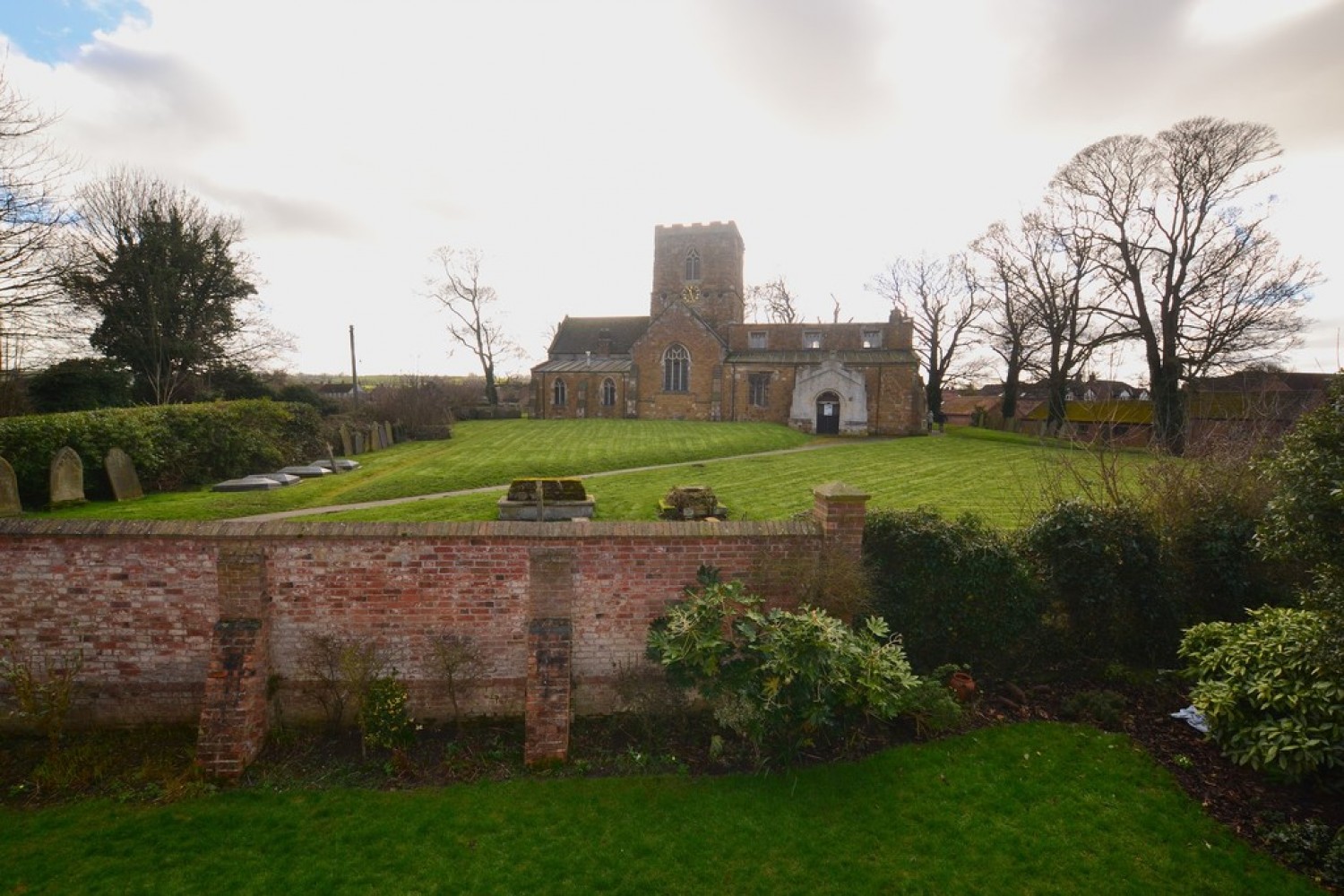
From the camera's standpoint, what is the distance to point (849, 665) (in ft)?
20.9

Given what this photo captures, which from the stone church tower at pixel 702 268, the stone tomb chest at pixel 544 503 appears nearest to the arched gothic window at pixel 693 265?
the stone church tower at pixel 702 268

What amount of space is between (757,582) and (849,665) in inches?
58.5

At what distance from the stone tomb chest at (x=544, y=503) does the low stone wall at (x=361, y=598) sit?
5.27 meters

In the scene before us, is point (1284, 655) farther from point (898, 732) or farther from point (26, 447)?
point (26, 447)

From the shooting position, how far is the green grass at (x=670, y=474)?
12.8 m

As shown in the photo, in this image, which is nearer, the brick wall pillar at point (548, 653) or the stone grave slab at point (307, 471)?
the brick wall pillar at point (548, 653)

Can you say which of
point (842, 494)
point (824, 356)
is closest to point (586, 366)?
point (824, 356)

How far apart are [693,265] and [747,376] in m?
13.6

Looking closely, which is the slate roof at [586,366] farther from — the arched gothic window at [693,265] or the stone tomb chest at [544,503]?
the stone tomb chest at [544,503]

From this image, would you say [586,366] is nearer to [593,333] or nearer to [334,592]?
[593,333]

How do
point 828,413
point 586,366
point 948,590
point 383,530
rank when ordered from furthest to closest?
point 586,366 → point 828,413 → point 948,590 → point 383,530

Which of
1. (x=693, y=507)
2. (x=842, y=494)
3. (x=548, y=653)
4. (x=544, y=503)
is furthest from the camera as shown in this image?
(x=544, y=503)

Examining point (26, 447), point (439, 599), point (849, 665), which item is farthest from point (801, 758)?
point (26, 447)

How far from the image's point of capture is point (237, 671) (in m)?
6.55
